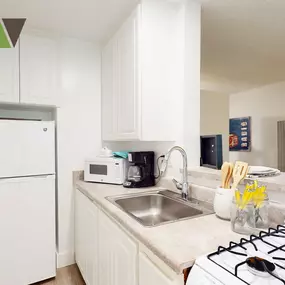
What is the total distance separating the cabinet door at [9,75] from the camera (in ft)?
6.28

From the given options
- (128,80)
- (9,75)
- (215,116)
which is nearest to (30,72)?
(9,75)

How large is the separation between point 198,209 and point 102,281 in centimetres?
79

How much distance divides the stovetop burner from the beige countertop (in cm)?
18

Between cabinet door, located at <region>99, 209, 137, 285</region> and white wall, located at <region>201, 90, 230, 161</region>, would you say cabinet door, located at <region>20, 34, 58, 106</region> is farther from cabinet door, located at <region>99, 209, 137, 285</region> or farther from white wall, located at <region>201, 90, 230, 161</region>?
white wall, located at <region>201, 90, 230, 161</region>

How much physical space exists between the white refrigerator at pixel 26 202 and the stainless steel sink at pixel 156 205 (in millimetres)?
762

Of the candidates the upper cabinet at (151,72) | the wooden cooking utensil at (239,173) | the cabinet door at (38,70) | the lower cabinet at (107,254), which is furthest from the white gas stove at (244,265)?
the cabinet door at (38,70)

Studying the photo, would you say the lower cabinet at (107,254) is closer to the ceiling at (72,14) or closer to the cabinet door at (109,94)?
the cabinet door at (109,94)

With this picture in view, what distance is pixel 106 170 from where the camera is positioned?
209cm

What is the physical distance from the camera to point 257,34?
2213mm

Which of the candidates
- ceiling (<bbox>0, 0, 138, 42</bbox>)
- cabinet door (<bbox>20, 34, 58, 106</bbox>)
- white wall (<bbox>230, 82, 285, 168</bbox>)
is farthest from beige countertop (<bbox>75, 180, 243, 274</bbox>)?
white wall (<bbox>230, 82, 285, 168</bbox>)

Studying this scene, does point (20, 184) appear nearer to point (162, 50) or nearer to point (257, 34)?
point (162, 50)

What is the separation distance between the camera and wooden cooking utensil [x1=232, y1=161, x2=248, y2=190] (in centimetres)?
119

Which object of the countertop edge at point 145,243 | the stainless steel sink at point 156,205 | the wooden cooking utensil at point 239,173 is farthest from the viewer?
the stainless steel sink at point 156,205

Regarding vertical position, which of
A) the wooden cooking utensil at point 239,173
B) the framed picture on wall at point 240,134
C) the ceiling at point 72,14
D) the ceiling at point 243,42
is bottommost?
the wooden cooking utensil at point 239,173
